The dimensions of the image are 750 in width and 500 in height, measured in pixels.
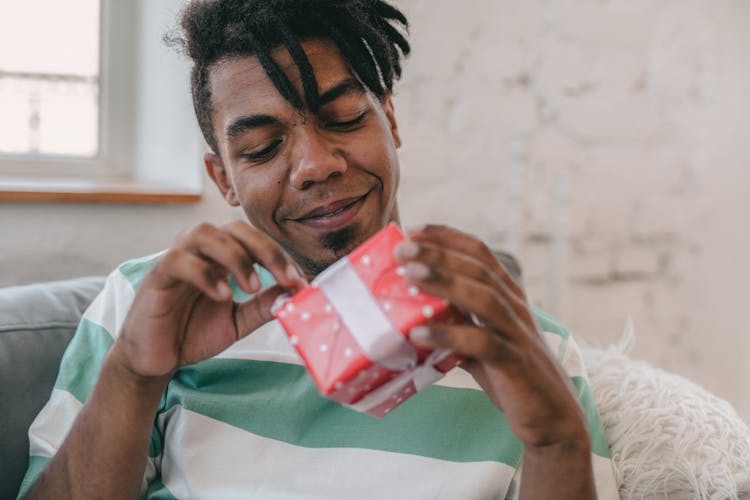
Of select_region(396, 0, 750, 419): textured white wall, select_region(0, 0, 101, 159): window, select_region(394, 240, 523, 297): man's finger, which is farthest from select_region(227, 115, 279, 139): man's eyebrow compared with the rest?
select_region(0, 0, 101, 159): window

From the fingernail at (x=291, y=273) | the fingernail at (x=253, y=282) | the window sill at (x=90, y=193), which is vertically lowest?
the window sill at (x=90, y=193)

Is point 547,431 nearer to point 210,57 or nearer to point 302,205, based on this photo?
point 302,205

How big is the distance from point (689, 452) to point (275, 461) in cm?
55

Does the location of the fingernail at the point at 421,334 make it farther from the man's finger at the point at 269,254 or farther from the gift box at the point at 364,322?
the man's finger at the point at 269,254

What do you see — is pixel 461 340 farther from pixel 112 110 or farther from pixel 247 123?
pixel 112 110

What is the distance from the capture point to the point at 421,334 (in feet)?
2.08

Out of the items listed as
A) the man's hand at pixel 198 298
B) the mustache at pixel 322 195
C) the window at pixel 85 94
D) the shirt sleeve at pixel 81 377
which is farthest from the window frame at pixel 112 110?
the man's hand at pixel 198 298

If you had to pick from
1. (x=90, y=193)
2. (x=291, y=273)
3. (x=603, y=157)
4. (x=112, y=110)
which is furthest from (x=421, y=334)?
(x=603, y=157)

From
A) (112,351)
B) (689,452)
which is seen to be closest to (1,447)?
(112,351)

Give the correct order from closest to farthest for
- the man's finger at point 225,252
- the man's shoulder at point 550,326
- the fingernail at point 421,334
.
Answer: the fingernail at point 421,334
the man's finger at point 225,252
the man's shoulder at point 550,326

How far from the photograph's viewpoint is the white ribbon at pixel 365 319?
0.65 m

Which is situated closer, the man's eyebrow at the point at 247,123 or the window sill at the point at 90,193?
the man's eyebrow at the point at 247,123

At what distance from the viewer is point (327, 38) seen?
1086 millimetres

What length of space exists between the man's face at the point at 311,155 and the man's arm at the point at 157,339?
18cm
